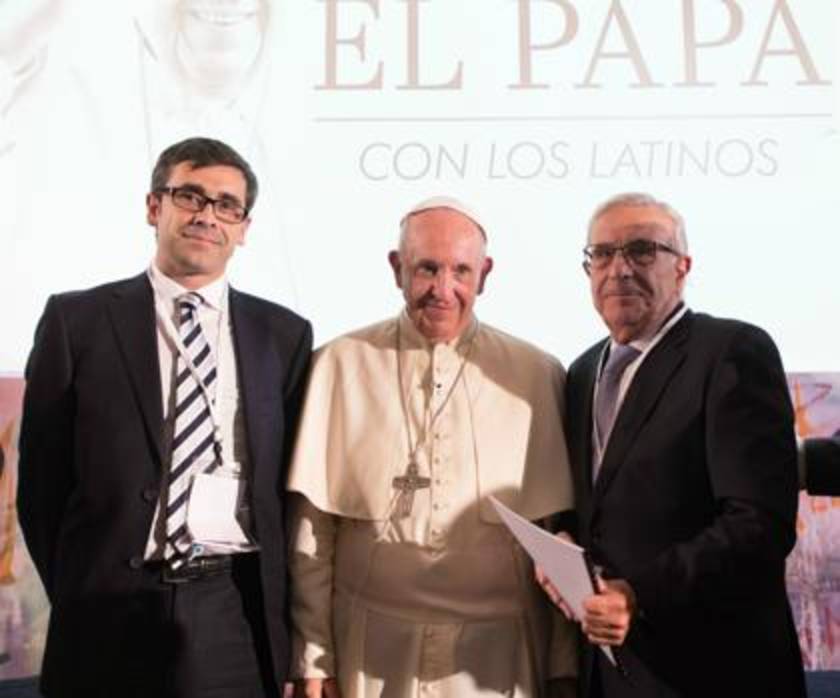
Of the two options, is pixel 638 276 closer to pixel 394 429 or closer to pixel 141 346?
pixel 394 429

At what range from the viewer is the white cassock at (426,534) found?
198 centimetres

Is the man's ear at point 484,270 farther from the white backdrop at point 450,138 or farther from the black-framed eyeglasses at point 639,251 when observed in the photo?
the white backdrop at point 450,138

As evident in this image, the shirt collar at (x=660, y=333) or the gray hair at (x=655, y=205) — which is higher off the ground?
the gray hair at (x=655, y=205)

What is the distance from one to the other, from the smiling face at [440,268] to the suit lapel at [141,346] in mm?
553

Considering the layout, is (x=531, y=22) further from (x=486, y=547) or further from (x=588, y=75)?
(x=486, y=547)

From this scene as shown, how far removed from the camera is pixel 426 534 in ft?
6.48

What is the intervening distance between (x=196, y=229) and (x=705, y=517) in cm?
118

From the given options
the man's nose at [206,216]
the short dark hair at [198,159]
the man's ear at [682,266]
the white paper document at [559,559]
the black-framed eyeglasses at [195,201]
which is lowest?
the white paper document at [559,559]

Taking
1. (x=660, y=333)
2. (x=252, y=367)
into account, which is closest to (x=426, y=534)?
(x=252, y=367)

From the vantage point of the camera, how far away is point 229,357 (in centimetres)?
202

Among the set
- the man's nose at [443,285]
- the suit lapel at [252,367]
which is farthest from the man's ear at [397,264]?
the suit lapel at [252,367]

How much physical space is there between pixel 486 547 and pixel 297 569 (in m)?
0.41

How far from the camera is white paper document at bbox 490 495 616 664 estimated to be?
161 cm

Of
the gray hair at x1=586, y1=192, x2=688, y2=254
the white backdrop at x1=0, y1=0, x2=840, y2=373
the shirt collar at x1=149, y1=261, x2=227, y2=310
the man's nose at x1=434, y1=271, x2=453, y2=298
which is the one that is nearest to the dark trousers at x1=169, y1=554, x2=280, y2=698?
the shirt collar at x1=149, y1=261, x2=227, y2=310
